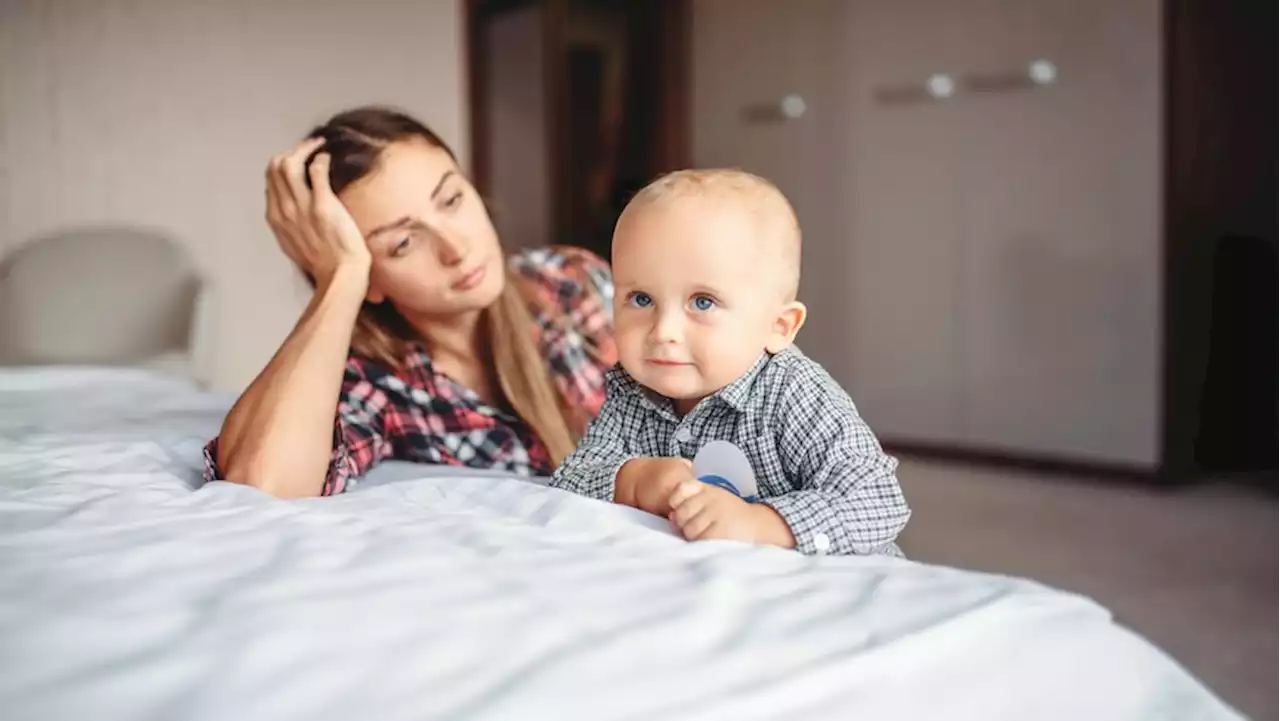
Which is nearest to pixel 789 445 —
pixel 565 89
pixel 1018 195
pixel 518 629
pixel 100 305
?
pixel 518 629

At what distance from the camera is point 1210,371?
8.54ft

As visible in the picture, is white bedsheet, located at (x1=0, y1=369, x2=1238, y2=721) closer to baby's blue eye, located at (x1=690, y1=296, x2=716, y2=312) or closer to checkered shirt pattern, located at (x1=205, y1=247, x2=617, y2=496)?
baby's blue eye, located at (x1=690, y1=296, x2=716, y2=312)

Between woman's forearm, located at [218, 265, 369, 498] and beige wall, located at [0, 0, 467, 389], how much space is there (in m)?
0.42

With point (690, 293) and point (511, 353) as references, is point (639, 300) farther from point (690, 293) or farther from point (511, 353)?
point (511, 353)

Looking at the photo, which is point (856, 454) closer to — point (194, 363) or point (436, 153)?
point (436, 153)

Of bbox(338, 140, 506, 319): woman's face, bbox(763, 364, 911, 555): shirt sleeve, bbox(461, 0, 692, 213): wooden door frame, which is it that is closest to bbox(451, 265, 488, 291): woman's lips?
bbox(338, 140, 506, 319): woman's face

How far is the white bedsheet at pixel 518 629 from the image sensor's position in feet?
1.15

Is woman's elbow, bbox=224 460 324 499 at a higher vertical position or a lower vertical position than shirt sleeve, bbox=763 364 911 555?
lower

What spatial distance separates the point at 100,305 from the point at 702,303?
3.18ft

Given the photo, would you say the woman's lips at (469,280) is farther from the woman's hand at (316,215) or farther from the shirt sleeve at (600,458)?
the shirt sleeve at (600,458)

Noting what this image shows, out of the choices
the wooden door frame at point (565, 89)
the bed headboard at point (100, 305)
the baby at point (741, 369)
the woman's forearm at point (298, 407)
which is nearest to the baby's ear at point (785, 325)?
the baby at point (741, 369)

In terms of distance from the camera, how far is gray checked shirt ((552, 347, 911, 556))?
522 mm

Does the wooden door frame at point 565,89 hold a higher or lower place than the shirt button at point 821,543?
higher

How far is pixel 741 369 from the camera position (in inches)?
21.4
